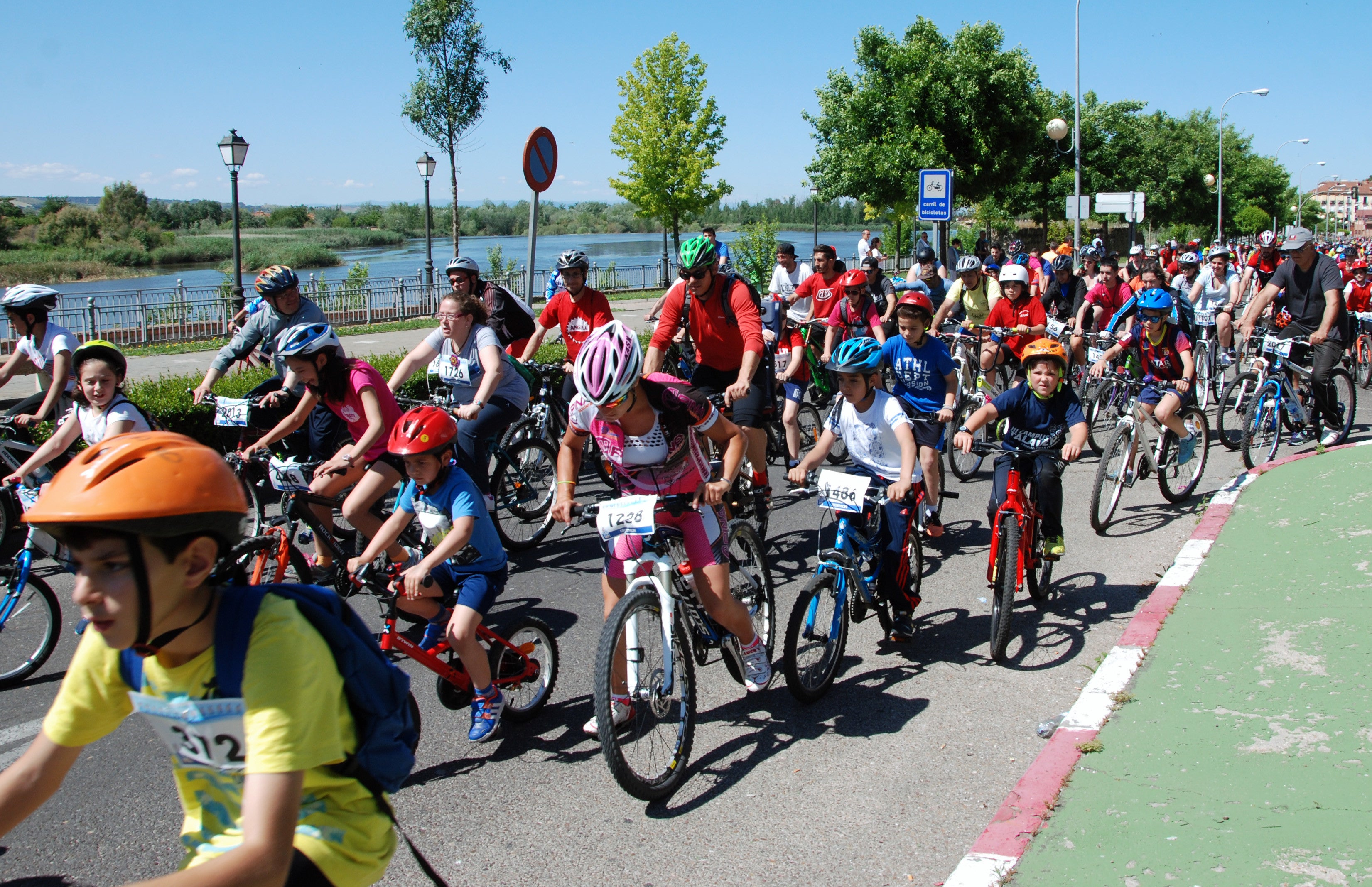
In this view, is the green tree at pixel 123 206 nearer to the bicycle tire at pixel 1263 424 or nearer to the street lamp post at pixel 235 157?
the street lamp post at pixel 235 157

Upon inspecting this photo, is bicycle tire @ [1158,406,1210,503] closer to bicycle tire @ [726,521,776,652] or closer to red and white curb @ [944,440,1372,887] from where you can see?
red and white curb @ [944,440,1372,887]

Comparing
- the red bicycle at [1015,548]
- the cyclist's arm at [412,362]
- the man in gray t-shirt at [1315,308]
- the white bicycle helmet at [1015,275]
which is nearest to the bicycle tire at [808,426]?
the white bicycle helmet at [1015,275]

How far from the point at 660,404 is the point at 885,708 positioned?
6.36 ft

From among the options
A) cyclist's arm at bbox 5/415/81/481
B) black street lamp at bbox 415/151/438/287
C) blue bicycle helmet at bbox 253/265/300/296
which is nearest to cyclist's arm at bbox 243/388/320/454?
cyclist's arm at bbox 5/415/81/481

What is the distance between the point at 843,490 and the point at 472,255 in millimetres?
55811

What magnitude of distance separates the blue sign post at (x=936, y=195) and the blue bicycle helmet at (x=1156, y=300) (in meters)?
6.82

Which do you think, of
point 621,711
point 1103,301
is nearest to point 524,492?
point 621,711

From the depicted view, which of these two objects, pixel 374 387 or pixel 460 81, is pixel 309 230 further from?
pixel 374 387

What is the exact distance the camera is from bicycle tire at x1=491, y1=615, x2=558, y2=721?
476 cm

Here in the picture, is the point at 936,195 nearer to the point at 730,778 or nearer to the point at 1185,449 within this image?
the point at 1185,449

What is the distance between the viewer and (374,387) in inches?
227

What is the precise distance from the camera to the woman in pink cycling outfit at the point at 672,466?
4.40m

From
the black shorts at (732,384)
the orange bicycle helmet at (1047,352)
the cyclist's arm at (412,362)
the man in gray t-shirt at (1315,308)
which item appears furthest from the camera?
the man in gray t-shirt at (1315,308)

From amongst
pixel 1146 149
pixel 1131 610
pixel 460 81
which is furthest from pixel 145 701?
pixel 1146 149
